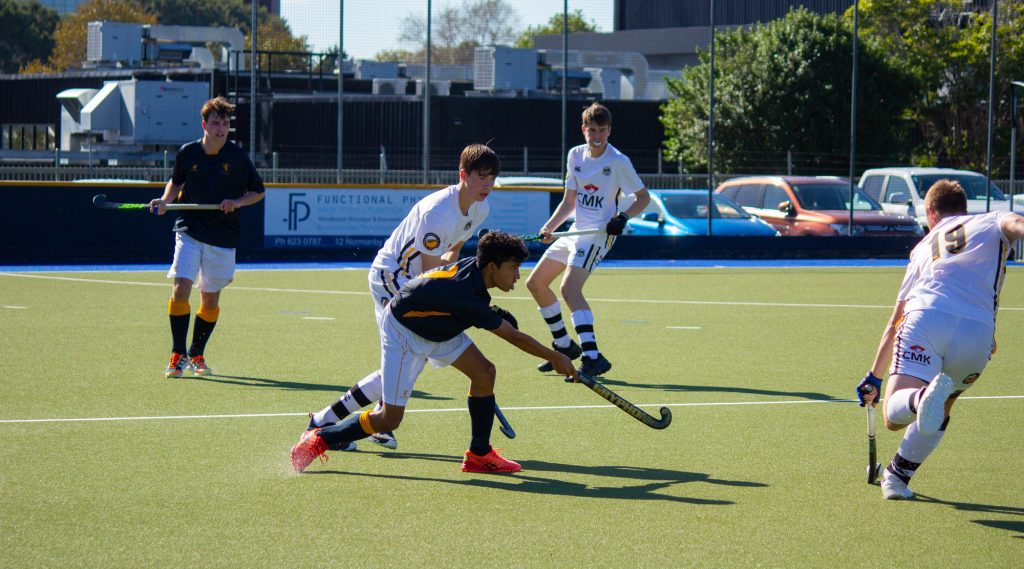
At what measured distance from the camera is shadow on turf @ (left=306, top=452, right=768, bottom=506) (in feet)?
20.1

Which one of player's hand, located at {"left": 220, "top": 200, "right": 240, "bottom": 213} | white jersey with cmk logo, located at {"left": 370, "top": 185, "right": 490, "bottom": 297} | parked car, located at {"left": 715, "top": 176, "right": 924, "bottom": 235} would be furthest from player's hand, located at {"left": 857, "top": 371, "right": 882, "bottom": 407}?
parked car, located at {"left": 715, "top": 176, "right": 924, "bottom": 235}

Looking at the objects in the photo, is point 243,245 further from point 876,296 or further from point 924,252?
point 924,252

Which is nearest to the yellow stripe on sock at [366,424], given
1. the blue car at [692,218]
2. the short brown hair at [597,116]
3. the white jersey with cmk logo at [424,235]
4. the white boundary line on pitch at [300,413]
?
the white jersey with cmk logo at [424,235]

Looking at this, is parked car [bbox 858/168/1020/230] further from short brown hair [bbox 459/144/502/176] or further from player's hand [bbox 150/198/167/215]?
short brown hair [bbox 459/144/502/176]

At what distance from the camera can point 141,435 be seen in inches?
291

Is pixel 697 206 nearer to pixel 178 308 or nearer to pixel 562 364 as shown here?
pixel 178 308

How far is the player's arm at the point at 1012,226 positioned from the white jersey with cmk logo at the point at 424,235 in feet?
8.76

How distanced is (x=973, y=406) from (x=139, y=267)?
14298 mm

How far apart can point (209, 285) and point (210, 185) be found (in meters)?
0.72

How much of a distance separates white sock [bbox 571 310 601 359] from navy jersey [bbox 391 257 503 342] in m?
3.79

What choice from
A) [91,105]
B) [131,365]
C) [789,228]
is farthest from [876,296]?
[91,105]

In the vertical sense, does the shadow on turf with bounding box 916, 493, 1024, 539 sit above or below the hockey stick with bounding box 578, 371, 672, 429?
below

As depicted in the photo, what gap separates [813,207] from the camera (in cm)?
2461

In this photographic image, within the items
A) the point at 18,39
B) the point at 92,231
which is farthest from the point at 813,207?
the point at 18,39
